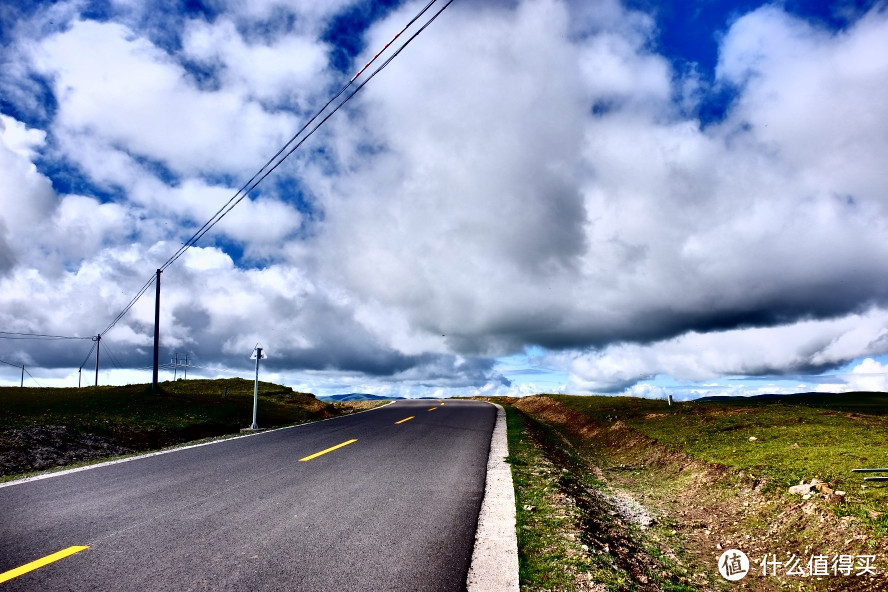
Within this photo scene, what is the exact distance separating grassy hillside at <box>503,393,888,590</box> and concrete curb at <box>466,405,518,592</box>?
209 millimetres

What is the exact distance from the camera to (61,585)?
13.8 feet

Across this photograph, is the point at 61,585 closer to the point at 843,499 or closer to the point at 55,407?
the point at 843,499

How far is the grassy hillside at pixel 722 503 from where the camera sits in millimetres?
5855

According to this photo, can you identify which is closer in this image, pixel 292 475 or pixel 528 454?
pixel 292 475

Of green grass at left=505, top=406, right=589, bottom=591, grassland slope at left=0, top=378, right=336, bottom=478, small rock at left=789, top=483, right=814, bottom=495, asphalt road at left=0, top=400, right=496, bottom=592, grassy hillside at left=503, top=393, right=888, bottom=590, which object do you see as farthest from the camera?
grassland slope at left=0, top=378, right=336, bottom=478

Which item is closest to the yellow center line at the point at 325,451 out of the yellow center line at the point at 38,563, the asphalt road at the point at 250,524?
the asphalt road at the point at 250,524

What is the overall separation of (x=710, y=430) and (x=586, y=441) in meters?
5.80

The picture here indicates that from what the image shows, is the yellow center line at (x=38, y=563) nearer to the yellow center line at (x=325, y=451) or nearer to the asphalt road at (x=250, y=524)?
the asphalt road at (x=250, y=524)

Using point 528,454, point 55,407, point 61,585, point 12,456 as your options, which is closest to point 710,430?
point 528,454

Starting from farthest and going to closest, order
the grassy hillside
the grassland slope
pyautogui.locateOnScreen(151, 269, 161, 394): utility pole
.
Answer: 1. pyautogui.locateOnScreen(151, 269, 161, 394): utility pole
2. the grassland slope
3. the grassy hillside

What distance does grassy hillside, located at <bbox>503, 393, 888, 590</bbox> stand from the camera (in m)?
5.86

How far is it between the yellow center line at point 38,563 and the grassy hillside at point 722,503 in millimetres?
4787

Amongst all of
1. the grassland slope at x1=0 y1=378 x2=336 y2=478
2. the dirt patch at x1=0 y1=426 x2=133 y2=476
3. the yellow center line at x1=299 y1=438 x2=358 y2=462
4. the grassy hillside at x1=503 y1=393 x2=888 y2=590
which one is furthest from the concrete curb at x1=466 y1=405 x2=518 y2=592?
the dirt patch at x1=0 y1=426 x2=133 y2=476

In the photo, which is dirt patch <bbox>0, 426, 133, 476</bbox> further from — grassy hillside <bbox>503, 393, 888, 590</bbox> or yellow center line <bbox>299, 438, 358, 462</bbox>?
grassy hillside <bbox>503, 393, 888, 590</bbox>
